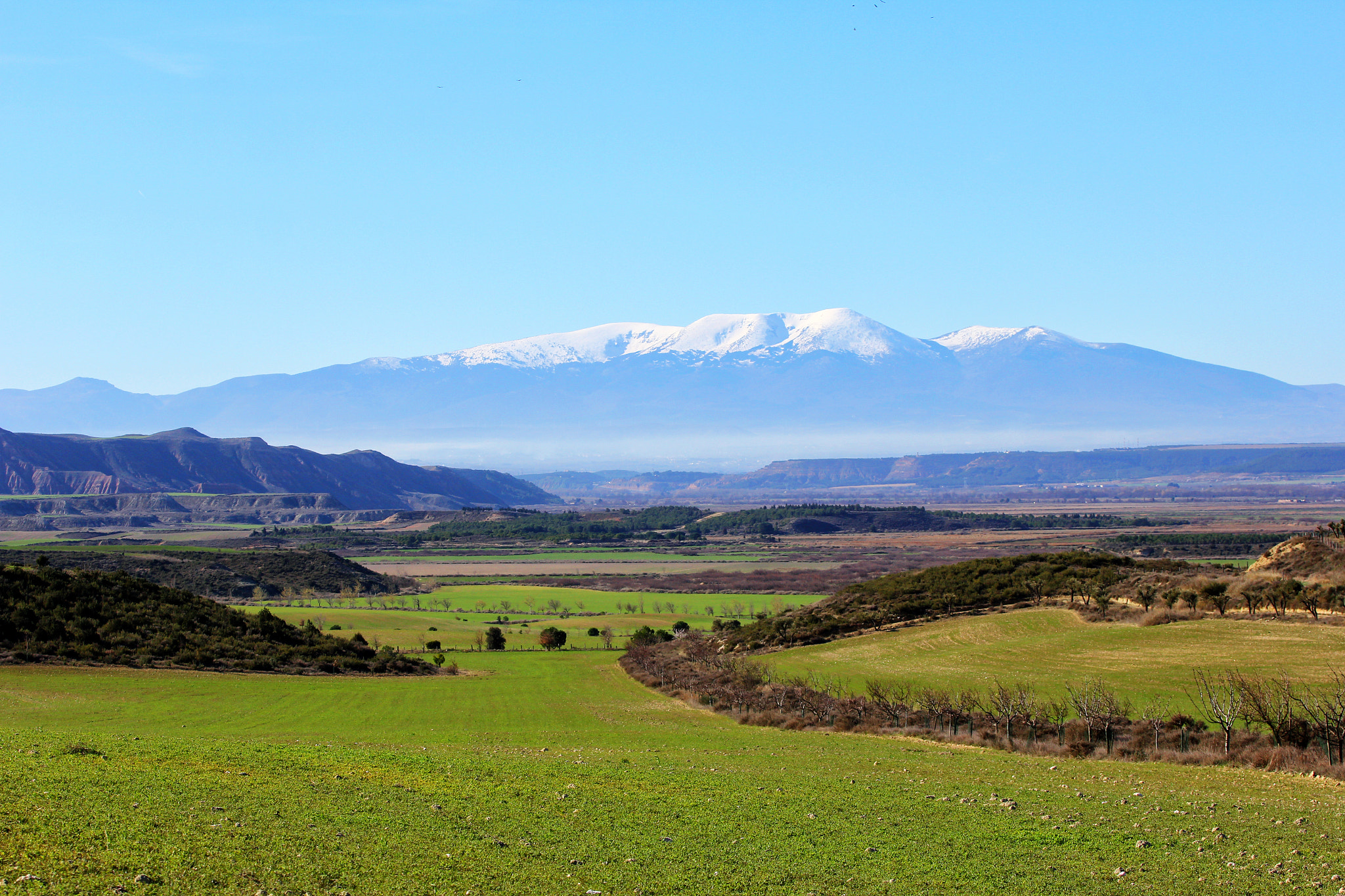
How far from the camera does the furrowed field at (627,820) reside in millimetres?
11320

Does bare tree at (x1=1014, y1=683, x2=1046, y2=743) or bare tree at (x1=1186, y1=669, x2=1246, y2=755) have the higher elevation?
bare tree at (x1=1186, y1=669, x2=1246, y2=755)

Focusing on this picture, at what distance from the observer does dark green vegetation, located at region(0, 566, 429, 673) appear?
131 ft

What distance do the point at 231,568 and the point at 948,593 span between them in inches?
2932

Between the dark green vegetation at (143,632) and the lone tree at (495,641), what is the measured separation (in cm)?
998

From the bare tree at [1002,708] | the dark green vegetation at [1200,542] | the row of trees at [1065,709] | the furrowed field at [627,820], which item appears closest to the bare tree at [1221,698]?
the row of trees at [1065,709]

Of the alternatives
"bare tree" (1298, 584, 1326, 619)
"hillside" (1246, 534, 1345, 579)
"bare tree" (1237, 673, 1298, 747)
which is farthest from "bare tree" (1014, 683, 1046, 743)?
"hillside" (1246, 534, 1345, 579)

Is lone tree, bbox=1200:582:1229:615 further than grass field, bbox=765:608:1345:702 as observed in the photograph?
Yes

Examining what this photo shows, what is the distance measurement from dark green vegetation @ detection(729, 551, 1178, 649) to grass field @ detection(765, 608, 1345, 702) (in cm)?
278

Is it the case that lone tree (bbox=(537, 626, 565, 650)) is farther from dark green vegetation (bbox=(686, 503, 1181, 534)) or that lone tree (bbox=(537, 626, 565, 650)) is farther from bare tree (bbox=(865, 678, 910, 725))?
dark green vegetation (bbox=(686, 503, 1181, 534))

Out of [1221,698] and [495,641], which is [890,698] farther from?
[495,641]

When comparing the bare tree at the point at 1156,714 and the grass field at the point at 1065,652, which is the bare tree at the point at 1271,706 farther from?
the grass field at the point at 1065,652

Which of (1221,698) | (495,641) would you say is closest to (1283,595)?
(1221,698)

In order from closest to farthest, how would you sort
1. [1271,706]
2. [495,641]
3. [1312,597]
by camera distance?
[1271,706] < [1312,597] < [495,641]

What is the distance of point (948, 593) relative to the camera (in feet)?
183
